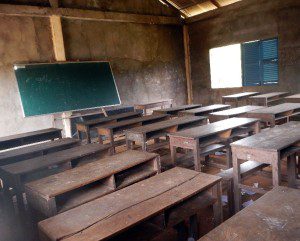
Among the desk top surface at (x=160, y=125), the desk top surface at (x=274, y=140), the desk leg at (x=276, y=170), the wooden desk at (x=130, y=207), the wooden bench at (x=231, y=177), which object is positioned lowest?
the wooden bench at (x=231, y=177)

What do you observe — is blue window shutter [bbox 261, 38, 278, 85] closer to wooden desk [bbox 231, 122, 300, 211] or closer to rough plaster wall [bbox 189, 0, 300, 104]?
rough plaster wall [bbox 189, 0, 300, 104]

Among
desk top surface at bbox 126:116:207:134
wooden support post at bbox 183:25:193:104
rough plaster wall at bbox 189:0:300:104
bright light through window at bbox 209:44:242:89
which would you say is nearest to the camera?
desk top surface at bbox 126:116:207:134

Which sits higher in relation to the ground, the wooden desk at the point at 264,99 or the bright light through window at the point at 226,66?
the bright light through window at the point at 226,66

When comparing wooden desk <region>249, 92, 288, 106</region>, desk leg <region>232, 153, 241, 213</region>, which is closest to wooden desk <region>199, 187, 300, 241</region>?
desk leg <region>232, 153, 241, 213</region>

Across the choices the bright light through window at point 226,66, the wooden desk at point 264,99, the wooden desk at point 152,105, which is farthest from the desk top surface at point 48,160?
the bright light through window at point 226,66

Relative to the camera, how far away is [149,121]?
5348mm

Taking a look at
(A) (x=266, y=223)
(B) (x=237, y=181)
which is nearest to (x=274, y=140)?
(B) (x=237, y=181)

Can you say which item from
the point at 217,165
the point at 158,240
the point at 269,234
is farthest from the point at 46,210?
the point at 217,165

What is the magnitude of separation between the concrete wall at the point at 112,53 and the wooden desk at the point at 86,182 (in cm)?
449

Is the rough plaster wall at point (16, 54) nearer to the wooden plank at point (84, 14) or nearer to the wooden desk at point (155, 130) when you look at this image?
the wooden plank at point (84, 14)

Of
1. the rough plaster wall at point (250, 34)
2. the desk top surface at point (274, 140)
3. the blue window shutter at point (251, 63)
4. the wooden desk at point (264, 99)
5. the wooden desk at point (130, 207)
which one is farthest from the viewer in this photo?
the blue window shutter at point (251, 63)

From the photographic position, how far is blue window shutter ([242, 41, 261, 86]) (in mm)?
8047

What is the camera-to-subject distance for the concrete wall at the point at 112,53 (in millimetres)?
6363

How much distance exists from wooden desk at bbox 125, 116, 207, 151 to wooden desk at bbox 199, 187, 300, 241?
2458mm
